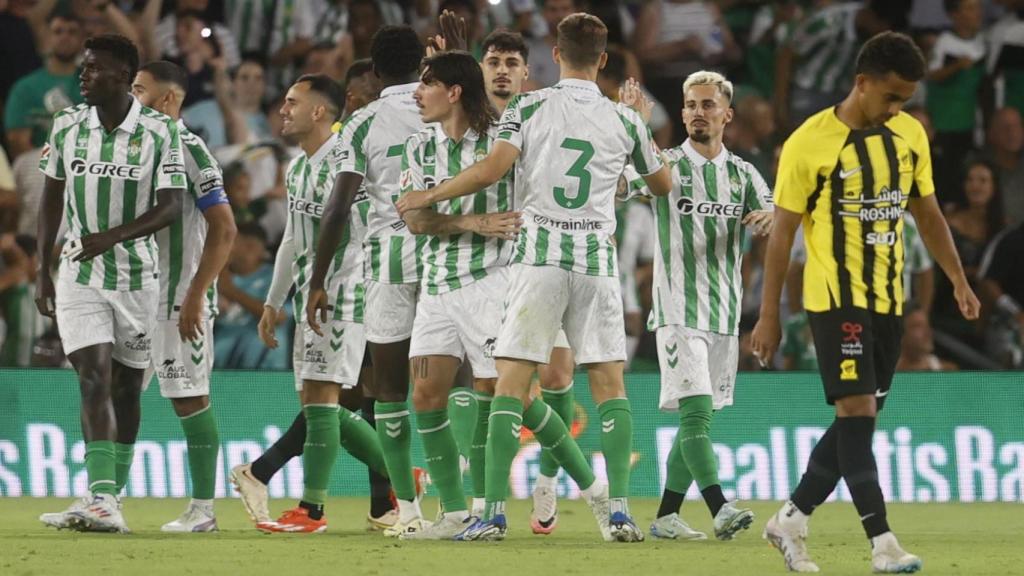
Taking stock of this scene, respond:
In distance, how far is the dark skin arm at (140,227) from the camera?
9.07 metres

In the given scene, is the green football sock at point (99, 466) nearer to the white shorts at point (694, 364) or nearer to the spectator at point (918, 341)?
the white shorts at point (694, 364)

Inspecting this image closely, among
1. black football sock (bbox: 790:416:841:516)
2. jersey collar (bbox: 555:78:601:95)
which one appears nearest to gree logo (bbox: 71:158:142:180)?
jersey collar (bbox: 555:78:601:95)

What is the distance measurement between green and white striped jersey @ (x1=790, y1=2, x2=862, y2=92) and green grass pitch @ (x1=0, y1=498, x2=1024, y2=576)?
6737 millimetres

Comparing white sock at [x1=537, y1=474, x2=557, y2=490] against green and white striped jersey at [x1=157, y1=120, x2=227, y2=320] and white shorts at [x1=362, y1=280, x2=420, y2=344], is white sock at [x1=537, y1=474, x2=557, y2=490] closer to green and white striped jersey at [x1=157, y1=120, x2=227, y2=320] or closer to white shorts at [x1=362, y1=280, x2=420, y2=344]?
white shorts at [x1=362, y1=280, x2=420, y2=344]

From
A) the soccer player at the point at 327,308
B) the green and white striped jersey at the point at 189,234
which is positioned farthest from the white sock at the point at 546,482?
the green and white striped jersey at the point at 189,234

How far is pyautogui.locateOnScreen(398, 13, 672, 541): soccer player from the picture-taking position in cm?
819

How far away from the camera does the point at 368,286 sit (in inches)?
365

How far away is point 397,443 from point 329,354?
2.81 feet

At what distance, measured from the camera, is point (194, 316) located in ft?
31.3

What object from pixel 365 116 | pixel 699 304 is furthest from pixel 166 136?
pixel 699 304

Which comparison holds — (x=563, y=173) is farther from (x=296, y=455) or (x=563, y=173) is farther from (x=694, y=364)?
(x=296, y=455)

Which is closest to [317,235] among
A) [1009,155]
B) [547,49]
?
[547,49]

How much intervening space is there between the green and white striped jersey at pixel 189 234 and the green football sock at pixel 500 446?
7.77 feet

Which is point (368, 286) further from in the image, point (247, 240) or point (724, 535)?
point (247, 240)
